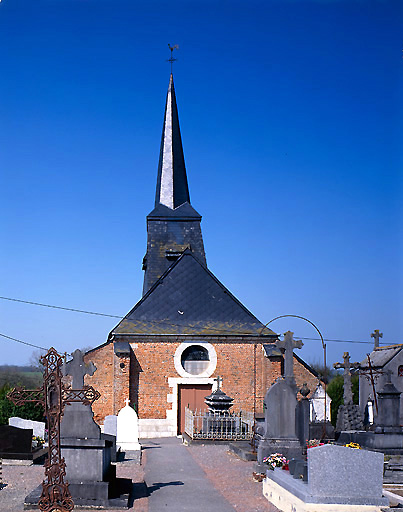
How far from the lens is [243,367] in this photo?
2392 centimetres

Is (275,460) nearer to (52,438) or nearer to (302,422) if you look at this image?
(302,422)

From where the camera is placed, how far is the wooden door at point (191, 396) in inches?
923

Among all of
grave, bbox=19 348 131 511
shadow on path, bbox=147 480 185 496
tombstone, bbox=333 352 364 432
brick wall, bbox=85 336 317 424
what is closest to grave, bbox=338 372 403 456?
shadow on path, bbox=147 480 185 496

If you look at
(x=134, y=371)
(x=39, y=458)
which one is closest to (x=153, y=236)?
(x=134, y=371)

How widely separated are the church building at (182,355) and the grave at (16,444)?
7282 mm

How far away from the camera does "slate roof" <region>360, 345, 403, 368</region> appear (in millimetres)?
30038

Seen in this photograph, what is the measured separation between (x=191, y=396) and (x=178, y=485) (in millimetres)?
11578

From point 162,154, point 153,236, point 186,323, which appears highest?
point 162,154

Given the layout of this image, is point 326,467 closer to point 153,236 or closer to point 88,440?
point 88,440

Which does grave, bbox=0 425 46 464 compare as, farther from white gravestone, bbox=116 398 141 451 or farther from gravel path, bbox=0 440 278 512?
white gravestone, bbox=116 398 141 451

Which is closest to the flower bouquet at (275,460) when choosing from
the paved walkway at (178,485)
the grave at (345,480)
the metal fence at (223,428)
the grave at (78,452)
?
the paved walkway at (178,485)

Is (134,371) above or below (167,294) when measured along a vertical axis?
below

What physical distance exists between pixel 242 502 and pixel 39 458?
6961mm

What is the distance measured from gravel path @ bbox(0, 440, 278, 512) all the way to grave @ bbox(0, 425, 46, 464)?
1.57 ft
